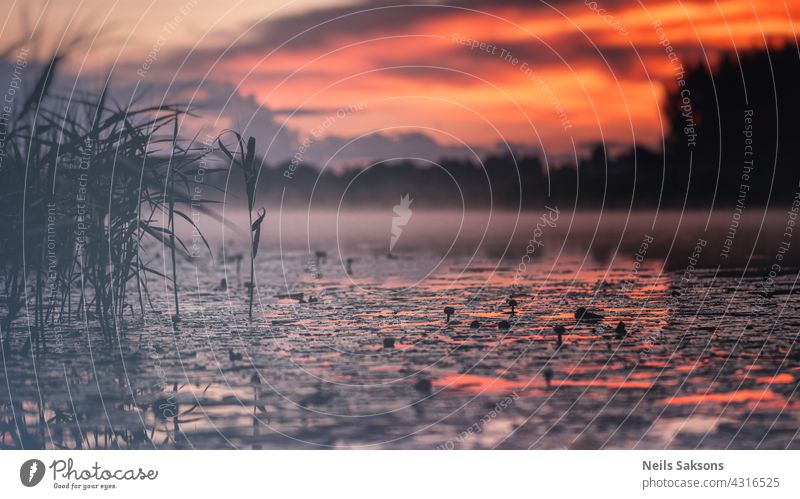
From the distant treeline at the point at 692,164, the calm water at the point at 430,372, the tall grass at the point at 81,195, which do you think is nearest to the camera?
the calm water at the point at 430,372

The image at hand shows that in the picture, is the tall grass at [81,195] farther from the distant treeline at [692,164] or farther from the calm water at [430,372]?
the distant treeline at [692,164]

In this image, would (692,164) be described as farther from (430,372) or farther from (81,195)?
(81,195)

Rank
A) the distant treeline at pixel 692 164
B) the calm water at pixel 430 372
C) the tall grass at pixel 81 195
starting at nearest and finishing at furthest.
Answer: the calm water at pixel 430 372, the tall grass at pixel 81 195, the distant treeline at pixel 692 164

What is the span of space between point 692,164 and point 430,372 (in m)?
9.53

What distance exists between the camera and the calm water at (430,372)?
866 centimetres

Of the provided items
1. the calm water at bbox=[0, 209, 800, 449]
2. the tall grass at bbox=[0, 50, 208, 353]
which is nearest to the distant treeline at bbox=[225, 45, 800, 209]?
the calm water at bbox=[0, 209, 800, 449]

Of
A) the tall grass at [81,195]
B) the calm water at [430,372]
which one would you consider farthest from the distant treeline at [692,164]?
the tall grass at [81,195]

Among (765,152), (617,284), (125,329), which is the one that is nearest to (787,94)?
(765,152)

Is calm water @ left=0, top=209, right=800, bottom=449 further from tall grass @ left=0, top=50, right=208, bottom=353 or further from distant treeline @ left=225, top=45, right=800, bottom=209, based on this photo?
distant treeline @ left=225, top=45, right=800, bottom=209

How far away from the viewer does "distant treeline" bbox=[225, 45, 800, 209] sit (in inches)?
534

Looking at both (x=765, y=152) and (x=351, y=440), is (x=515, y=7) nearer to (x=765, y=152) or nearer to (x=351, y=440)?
(x=765, y=152)

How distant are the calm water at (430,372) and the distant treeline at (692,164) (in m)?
2.15

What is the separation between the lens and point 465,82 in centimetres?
1354

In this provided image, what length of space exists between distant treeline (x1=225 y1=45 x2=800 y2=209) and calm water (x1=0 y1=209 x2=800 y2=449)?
7.05ft
